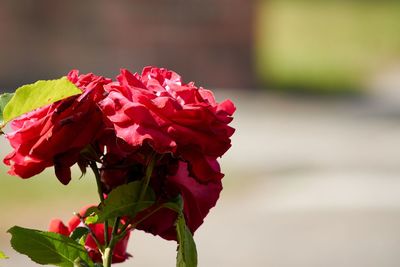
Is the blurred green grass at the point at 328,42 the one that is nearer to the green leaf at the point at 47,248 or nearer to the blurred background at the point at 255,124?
the blurred background at the point at 255,124

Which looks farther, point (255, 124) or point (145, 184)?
point (255, 124)

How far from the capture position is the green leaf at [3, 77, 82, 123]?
3.03 feet

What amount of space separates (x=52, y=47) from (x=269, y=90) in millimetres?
2112

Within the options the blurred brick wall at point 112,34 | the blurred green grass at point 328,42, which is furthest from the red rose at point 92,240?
the blurred green grass at point 328,42

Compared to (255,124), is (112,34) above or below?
above

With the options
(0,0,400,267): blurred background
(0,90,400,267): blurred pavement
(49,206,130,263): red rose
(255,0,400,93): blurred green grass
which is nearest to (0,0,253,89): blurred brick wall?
(0,0,400,267): blurred background

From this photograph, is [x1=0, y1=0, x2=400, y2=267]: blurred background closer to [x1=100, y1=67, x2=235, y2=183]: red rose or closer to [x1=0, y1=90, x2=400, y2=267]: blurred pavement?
[x1=0, y1=90, x2=400, y2=267]: blurred pavement

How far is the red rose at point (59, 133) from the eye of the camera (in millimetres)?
930

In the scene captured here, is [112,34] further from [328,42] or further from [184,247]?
[184,247]

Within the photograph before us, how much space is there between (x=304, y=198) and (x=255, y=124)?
9.03 ft

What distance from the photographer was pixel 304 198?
6.34 metres

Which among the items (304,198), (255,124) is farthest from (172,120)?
(255,124)

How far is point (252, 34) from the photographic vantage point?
10.1 meters

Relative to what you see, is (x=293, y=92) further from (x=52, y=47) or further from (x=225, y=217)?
(x=225, y=217)
